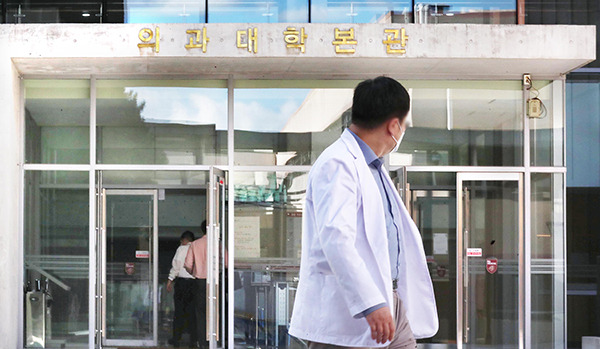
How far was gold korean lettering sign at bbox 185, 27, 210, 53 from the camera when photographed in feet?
31.1

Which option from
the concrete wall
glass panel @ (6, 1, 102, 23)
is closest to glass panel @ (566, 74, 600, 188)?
glass panel @ (6, 1, 102, 23)

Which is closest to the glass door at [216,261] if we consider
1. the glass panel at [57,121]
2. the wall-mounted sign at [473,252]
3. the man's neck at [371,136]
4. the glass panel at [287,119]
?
the glass panel at [287,119]

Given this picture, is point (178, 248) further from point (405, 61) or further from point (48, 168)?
point (405, 61)

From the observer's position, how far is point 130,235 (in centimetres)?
1060

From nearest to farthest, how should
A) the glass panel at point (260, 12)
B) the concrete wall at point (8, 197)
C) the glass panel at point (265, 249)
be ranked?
the glass panel at point (260, 12), the concrete wall at point (8, 197), the glass panel at point (265, 249)

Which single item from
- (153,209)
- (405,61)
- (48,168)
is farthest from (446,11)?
(48,168)

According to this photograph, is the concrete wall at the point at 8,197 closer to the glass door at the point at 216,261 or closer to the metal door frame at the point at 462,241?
the glass door at the point at 216,261

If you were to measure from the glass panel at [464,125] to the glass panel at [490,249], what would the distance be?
1.23ft

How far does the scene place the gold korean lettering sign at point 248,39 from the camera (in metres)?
9.48

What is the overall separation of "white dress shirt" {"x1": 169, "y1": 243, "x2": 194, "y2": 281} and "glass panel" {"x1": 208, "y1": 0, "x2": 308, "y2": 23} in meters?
2.82

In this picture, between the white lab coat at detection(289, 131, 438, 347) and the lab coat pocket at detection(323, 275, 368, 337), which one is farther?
the lab coat pocket at detection(323, 275, 368, 337)

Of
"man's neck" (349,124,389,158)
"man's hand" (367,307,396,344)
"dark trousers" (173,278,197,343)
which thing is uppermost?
"man's neck" (349,124,389,158)

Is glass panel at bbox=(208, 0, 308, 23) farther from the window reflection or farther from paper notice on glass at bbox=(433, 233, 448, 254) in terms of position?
paper notice on glass at bbox=(433, 233, 448, 254)

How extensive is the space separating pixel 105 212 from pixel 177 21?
99.8 inches
